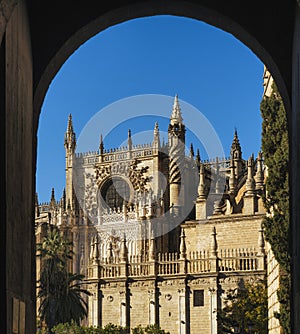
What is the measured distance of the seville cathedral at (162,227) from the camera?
4775 centimetres

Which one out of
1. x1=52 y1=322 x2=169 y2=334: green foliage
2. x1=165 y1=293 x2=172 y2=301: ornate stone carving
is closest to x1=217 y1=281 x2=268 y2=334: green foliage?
x1=52 y1=322 x2=169 y2=334: green foliage

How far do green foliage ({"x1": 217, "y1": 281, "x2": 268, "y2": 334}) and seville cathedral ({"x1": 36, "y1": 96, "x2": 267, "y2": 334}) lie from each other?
1363 mm

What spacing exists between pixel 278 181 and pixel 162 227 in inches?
1265

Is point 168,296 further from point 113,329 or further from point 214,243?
point 214,243

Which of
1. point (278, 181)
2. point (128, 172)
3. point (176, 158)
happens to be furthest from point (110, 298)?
point (278, 181)

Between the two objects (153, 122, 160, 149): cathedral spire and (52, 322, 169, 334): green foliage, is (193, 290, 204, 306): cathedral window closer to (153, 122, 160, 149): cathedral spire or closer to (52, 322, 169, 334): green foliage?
(52, 322, 169, 334): green foliage

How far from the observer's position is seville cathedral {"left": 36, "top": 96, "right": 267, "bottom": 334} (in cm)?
4775

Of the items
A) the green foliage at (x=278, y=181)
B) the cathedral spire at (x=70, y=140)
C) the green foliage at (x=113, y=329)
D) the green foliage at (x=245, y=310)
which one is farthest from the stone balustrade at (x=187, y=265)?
the cathedral spire at (x=70, y=140)

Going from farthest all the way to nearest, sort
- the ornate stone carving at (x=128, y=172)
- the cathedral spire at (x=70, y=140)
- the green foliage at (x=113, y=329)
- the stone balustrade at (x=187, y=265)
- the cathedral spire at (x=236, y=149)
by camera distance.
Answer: the cathedral spire at (x=70, y=140) → the ornate stone carving at (x=128, y=172) → the cathedral spire at (x=236, y=149) → the stone balustrade at (x=187, y=265) → the green foliage at (x=113, y=329)

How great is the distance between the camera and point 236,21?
8.99 m

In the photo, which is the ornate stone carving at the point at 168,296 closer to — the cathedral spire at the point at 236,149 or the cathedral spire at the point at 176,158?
the cathedral spire at the point at 176,158

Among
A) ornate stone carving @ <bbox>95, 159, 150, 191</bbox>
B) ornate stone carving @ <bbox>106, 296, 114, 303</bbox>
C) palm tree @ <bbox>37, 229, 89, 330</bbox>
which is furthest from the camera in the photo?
ornate stone carving @ <bbox>95, 159, 150, 191</bbox>

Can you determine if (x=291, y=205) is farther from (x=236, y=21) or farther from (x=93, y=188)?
(x=93, y=188)

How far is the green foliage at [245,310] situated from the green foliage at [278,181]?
34.4 feet
